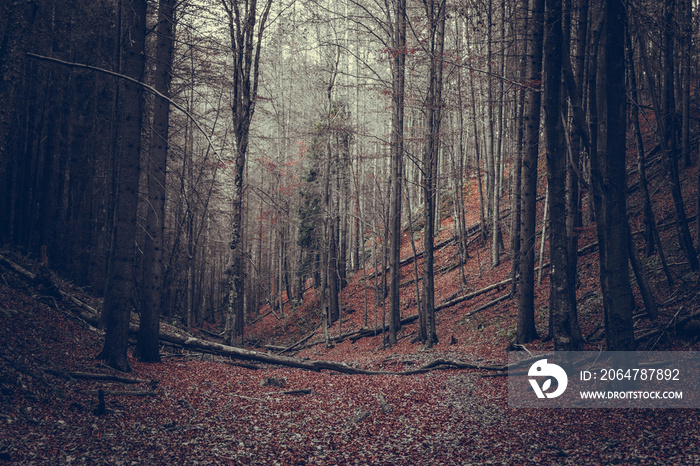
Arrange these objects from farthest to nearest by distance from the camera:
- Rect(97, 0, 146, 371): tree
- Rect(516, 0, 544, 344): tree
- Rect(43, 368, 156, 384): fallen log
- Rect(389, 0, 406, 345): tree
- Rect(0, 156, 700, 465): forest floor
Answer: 1. Rect(389, 0, 406, 345): tree
2. Rect(516, 0, 544, 344): tree
3. Rect(97, 0, 146, 371): tree
4. Rect(43, 368, 156, 384): fallen log
5. Rect(0, 156, 700, 465): forest floor

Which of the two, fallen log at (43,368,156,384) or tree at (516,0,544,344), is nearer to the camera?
fallen log at (43,368,156,384)

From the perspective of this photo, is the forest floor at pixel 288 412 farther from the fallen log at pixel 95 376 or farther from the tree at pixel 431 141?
the tree at pixel 431 141

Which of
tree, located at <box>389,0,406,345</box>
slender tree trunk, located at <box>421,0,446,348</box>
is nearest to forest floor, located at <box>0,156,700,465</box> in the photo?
slender tree trunk, located at <box>421,0,446,348</box>

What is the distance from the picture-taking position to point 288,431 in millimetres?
6141

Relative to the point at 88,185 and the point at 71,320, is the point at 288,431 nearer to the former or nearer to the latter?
the point at 71,320

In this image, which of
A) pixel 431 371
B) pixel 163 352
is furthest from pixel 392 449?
pixel 163 352

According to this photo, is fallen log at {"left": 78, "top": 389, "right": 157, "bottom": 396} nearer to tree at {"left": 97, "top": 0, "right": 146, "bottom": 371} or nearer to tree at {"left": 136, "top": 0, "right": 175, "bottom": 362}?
tree at {"left": 97, "top": 0, "right": 146, "bottom": 371}

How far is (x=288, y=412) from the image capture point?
7094 mm

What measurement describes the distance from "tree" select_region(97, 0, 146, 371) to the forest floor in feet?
1.83

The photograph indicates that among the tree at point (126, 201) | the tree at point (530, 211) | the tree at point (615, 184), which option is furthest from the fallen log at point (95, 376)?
the tree at point (530, 211)

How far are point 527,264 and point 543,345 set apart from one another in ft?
6.56

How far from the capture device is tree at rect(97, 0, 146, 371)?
776 centimetres

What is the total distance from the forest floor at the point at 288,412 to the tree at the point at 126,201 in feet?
1.83

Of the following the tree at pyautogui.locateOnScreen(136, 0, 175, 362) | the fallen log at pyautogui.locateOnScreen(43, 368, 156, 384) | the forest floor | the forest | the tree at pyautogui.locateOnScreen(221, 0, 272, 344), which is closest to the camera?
the forest floor
